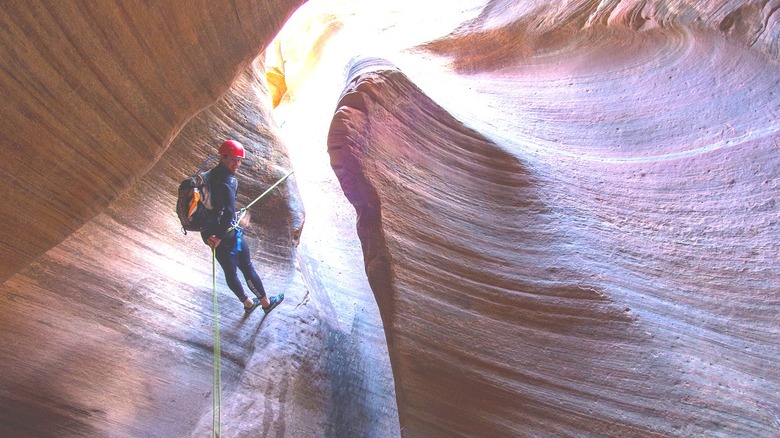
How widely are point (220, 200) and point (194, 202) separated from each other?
13.1 inches

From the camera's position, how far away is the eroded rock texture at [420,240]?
283 cm

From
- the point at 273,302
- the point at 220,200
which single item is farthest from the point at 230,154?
the point at 273,302

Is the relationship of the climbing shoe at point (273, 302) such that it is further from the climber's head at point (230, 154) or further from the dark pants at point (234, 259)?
the climber's head at point (230, 154)

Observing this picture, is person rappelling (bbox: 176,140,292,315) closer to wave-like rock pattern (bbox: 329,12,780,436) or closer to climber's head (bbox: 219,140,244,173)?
climber's head (bbox: 219,140,244,173)

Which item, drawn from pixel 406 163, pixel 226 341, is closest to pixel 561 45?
pixel 406 163

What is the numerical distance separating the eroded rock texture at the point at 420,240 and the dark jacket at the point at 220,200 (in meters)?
0.74

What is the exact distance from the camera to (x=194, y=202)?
4.28 metres

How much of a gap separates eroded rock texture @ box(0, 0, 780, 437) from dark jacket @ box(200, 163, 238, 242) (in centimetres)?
74

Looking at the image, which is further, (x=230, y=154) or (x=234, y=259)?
(x=234, y=259)

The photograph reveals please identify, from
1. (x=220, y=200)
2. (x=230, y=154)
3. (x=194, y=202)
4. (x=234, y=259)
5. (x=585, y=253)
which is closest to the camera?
(x=585, y=253)

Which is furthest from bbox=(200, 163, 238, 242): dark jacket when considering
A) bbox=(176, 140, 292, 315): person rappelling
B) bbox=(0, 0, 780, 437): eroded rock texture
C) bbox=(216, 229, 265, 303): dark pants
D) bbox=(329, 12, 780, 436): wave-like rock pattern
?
bbox=(329, 12, 780, 436): wave-like rock pattern

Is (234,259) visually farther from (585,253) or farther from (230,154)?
(585,253)

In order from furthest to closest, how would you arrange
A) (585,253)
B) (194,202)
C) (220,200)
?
(220,200)
(194,202)
(585,253)

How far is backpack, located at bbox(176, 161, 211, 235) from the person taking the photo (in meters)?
4.27
